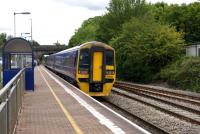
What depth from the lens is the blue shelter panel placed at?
25.8 metres

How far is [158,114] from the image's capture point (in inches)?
798

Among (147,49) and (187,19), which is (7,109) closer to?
(147,49)

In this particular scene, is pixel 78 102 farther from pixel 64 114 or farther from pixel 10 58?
pixel 10 58

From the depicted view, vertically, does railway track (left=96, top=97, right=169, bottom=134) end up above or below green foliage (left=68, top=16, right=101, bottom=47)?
below

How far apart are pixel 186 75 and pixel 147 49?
976cm

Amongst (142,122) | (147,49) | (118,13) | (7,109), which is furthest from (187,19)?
(7,109)

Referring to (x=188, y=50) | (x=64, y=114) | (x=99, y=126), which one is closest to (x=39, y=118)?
(x=64, y=114)

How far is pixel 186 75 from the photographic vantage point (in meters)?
37.7

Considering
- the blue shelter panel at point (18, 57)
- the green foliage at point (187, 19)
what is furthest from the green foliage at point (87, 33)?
the blue shelter panel at point (18, 57)

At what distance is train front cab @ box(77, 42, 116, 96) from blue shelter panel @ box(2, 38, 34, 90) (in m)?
3.06

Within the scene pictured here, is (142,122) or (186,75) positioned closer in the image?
(142,122)

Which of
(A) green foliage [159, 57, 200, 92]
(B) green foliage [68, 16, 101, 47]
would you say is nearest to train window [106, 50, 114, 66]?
(A) green foliage [159, 57, 200, 92]

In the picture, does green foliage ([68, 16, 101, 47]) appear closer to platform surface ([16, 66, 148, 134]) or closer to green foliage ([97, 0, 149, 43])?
green foliage ([97, 0, 149, 43])

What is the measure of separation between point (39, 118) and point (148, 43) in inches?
1336
